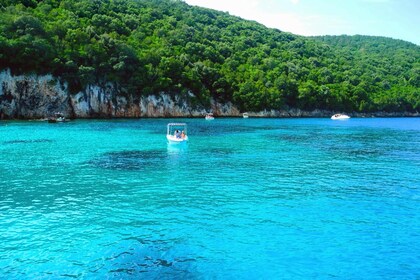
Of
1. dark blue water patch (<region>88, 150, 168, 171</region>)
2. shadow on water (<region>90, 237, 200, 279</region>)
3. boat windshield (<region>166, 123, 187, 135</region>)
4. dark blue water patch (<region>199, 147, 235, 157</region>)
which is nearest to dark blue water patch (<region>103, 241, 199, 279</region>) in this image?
shadow on water (<region>90, 237, 200, 279</region>)

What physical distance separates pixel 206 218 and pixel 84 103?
9565cm

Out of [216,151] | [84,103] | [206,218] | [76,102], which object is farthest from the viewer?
[84,103]

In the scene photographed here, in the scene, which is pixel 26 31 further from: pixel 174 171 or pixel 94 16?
pixel 174 171

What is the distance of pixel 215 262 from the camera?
15.1 meters

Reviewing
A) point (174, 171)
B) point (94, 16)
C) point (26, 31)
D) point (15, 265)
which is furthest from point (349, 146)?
point (94, 16)

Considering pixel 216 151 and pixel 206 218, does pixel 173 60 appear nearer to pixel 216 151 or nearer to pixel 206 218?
pixel 216 151

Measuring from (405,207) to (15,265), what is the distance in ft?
70.2

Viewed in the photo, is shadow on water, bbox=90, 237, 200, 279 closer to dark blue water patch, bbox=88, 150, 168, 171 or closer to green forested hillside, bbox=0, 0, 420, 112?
dark blue water patch, bbox=88, 150, 168, 171

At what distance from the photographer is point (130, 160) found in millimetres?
39281

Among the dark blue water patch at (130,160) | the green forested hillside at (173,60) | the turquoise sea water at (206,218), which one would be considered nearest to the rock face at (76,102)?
the green forested hillside at (173,60)

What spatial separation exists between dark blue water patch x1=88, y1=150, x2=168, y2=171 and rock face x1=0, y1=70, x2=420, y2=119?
217 feet

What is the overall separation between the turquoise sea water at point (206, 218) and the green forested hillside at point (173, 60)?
70.4 meters

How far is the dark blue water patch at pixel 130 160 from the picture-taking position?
35.9 m

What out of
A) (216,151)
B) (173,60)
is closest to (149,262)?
(216,151)
